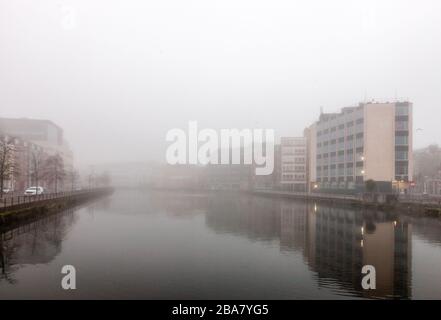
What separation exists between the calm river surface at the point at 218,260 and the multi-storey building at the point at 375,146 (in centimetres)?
4058

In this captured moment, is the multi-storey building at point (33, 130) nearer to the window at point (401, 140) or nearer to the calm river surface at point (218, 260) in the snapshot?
the calm river surface at point (218, 260)

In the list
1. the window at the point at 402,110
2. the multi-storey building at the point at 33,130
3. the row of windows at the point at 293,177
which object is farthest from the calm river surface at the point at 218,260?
the multi-storey building at the point at 33,130

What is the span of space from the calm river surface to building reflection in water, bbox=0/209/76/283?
0.06m

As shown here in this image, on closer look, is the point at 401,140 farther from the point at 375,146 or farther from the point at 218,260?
the point at 218,260

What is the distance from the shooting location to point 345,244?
29.5m

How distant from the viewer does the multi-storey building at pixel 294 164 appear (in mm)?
117500

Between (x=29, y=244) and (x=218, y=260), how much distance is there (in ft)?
48.5

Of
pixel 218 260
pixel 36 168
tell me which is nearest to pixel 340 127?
pixel 36 168

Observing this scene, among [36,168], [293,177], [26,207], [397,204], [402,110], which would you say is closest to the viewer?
[26,207]

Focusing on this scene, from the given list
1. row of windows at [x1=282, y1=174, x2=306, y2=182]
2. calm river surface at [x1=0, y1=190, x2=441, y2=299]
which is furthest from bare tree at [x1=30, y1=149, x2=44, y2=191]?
row of windows at [x1=282, y1=174, x2=306, y2=182]

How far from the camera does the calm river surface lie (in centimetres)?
1741

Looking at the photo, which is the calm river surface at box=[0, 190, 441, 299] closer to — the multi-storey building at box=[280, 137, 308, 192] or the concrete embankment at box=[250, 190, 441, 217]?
the concrete embankment at box=[250, 190, 441, 217]
